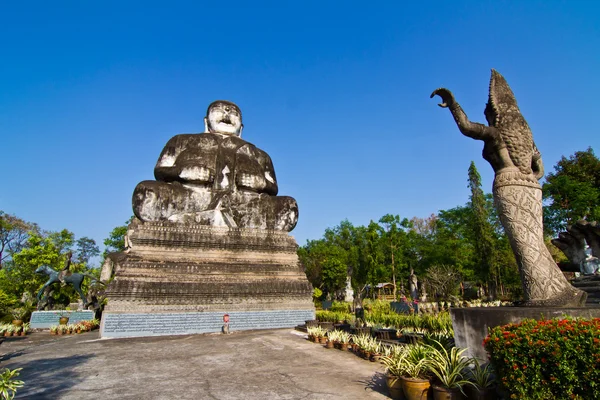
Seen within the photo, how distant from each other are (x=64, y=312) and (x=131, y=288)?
5.08m

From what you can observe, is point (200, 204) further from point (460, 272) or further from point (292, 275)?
point (460, 272)

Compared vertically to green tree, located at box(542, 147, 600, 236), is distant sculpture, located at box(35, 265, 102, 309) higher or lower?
lower

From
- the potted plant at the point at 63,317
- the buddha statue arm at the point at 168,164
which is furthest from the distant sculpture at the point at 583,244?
the potted plant at the point at 63,317

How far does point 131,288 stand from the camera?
1262 centimetres

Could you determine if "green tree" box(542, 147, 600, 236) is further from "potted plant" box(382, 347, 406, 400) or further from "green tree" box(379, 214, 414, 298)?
"potted plant" box(382, 347, 406, 400)

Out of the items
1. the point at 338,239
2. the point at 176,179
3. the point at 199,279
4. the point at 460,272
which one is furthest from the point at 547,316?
the point at 338,239

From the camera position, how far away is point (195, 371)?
21.6 ft

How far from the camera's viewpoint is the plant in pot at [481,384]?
417 centimetres

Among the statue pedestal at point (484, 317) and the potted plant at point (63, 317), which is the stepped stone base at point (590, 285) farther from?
Answer: the potted plant at point (63, 317)

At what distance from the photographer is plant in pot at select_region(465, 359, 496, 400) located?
4.17 metres

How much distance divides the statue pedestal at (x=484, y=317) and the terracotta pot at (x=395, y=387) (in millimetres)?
1043

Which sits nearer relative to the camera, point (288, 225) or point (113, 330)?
point (113, 330)

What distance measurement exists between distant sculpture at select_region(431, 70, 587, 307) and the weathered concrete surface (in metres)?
2.69

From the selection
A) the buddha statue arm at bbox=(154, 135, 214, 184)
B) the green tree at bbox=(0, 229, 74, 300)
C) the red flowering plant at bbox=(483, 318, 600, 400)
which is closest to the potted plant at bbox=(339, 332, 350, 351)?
the red flowering plant at bbox=(483, 318, 600, 400)
